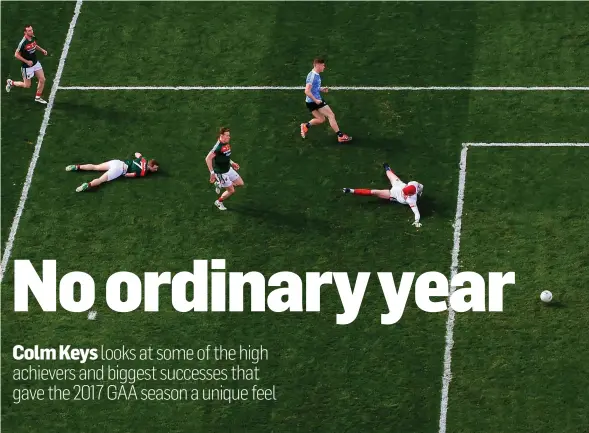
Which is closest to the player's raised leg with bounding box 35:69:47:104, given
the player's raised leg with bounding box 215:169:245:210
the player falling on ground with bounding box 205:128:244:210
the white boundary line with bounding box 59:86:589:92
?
the white boundary line with bounding box 59:86:589:92

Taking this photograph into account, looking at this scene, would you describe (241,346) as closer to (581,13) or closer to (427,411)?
(427,411)

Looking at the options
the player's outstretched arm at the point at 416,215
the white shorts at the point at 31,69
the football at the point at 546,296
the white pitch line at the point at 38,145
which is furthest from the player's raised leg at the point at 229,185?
the football at the point at 546,296

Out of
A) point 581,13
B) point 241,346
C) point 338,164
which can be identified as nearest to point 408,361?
point 241,346

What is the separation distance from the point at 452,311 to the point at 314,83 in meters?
6.36

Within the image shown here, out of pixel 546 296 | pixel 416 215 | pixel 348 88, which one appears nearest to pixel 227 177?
pixel 416 215

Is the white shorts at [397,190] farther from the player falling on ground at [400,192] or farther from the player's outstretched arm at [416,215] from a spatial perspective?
the player's outstretched arm at [416,215]

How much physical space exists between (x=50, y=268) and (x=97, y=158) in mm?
3441

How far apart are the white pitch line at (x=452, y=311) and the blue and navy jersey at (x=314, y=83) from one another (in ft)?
11.3

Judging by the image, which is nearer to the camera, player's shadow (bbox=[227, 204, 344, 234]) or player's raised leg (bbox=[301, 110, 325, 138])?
player's shadow (bbox=[227, 204, 344, 234])

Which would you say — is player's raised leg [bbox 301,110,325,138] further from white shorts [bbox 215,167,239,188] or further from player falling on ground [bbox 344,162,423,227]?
white shorts [bbox 215,167,239,188]

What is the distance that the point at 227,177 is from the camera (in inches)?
1201

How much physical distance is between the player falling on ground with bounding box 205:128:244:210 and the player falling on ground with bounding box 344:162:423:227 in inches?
94.8

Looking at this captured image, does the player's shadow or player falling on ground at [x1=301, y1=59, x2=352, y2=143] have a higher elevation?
player falling on ground at [x1=301, y1=59, x2=352, y2=143]

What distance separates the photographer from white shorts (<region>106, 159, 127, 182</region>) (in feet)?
103
